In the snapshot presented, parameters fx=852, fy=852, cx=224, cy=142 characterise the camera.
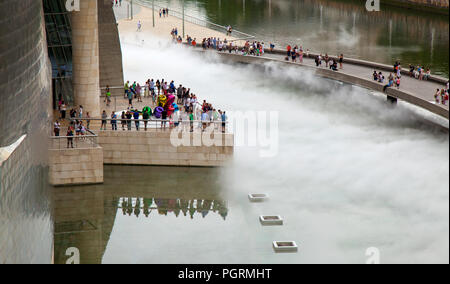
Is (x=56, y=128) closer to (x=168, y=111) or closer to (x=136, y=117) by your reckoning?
(x=136, y=117)

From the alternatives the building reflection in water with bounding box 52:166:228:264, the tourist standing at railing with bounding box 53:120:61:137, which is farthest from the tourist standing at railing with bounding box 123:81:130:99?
the tourist standing at railing with bounding box 53:120:61:137

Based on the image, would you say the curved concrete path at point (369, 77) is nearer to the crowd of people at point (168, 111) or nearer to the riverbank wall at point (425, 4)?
the crowd of people at point (168, 111)

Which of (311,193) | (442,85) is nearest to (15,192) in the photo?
(311,193)

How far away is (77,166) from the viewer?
152 feet

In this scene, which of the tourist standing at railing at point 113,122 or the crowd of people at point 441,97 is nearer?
the tourist standing at railing at point 113,122

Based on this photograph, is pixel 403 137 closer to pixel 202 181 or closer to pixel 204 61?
pixel 202 181

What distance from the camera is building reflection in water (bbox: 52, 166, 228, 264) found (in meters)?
41.7

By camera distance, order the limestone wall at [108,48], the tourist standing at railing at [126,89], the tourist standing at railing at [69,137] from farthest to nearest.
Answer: the limestone wall at [108,48], the tourist standing at railing at [126,89], the tourist standing at railing at [69,137]

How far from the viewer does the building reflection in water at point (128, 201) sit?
1640 inches

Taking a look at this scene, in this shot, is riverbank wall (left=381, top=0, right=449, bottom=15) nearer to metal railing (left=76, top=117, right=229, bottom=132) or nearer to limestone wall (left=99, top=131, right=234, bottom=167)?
metal railing (left=76, top=117, right=229, bottom=132)

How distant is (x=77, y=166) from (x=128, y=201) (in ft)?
11.1

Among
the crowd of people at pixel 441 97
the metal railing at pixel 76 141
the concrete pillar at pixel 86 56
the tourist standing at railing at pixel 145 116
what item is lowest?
the metal railing at pixel 76 141

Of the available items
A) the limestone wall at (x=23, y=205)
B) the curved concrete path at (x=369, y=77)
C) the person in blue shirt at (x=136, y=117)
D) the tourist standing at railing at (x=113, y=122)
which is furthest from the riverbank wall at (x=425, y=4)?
the limestone wall at (x=23, y=205)

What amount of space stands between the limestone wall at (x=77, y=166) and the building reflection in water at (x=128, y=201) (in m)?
0.45
